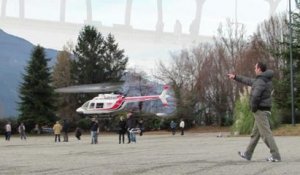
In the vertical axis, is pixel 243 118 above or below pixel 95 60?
below

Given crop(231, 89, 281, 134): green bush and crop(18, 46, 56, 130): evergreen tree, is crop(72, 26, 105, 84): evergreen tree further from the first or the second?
crop(231, 89, 281, 134): green bush

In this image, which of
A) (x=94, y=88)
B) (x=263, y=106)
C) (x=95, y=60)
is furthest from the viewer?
(x=95, y=60)

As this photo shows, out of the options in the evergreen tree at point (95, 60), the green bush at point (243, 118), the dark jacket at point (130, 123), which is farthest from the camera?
the evergreen tree at point (95, 60)

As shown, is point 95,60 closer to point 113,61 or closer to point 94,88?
point 113,61

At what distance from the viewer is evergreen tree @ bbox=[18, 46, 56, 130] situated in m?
70.4

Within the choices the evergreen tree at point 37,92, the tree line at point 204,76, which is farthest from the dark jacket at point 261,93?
the evergreen tree at point 37,92

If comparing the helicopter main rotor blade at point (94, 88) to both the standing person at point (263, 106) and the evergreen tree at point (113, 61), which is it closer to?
the evergreen tree at point (113, 61)

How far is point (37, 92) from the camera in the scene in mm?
70812

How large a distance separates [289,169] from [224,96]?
63.0 m

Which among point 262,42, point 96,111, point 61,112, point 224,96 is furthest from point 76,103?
point 262,42

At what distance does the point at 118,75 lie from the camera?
8581cm

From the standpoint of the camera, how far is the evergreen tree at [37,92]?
70.4 meters

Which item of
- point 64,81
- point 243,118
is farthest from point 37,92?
point 243,118

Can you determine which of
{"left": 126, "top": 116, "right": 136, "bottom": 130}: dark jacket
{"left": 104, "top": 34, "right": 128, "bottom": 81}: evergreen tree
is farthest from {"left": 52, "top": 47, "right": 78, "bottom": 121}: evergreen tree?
{"left": 126, "top": 116, "right": 136, "bottom": 130}: dark jacket
